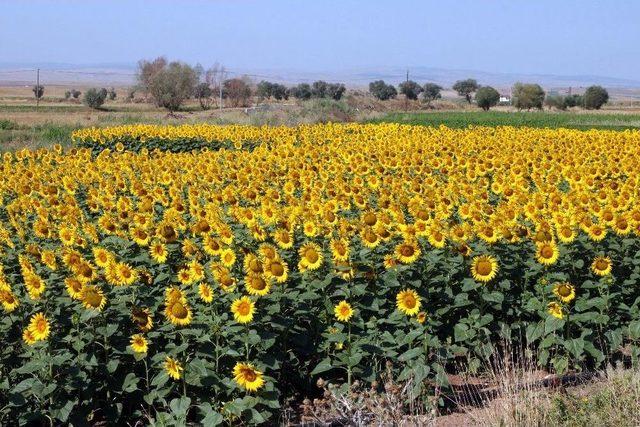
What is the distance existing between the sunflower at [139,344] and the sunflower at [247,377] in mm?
605

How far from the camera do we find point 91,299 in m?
5.12

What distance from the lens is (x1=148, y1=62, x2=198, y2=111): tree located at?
72.3 metres

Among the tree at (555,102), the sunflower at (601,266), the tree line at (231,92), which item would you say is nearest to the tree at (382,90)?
the tree line at (231,92)

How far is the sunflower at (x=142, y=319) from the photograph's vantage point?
5184 millimetres

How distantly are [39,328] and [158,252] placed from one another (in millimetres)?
1437

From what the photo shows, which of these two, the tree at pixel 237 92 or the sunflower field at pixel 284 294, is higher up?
the tree at pixel 237 92

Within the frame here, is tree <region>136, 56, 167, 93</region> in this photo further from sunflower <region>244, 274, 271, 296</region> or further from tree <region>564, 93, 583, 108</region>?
sunflower <region>244, 274, 271, 296</region>

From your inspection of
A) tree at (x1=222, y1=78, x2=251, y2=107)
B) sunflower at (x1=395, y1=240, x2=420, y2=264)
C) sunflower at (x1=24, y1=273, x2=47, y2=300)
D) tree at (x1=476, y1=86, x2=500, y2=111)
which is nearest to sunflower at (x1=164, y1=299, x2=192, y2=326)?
sunflower at (x1=24, y1=273, x2=47, y2=300)

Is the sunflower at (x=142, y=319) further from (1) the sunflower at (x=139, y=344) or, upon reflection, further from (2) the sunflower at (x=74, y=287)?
(2) the sunflower at (x=74, y=287)

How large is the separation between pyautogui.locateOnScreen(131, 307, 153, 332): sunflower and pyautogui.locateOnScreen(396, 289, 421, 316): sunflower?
1.72m

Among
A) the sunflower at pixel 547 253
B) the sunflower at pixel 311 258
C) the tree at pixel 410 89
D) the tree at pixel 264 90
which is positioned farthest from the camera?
the tree at pixel 264 90

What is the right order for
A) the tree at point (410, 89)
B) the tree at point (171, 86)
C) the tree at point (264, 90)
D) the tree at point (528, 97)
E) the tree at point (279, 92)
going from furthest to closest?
the tree at point (279, 92) → the tree at point (264, 90) → the tree at point (410, 89) → the tree at point (528, 97) → the tree at point (171, 86)

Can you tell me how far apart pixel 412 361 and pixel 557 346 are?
1.54 m

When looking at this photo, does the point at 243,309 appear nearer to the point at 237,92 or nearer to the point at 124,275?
the point at 124,275
